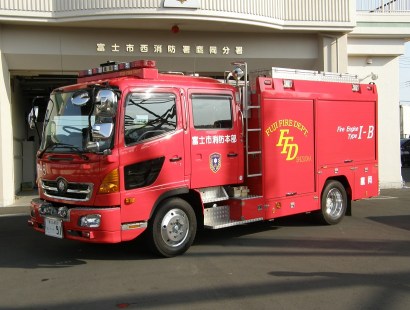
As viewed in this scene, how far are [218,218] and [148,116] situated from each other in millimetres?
2092

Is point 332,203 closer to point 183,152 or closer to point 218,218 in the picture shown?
point 218,218

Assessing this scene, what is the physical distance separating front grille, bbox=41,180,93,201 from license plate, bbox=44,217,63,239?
13.3 inches

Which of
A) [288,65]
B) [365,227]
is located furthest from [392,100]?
[365,227]

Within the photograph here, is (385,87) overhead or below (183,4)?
below

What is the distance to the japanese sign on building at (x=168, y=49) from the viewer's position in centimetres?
1273

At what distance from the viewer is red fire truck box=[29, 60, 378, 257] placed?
20.9ft

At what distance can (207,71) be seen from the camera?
1380 centimetres

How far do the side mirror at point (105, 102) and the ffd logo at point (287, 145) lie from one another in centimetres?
314

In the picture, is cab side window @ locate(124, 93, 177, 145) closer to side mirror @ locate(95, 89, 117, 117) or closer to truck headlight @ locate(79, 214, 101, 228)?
side mirror @ locate(95, 89, 117, 117)

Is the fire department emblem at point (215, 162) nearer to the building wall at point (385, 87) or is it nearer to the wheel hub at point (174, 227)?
the wheel hub at point (174, 227)

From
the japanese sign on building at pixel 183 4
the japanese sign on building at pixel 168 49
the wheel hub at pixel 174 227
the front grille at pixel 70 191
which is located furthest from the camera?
the japanese sign on building at pixel 168 49

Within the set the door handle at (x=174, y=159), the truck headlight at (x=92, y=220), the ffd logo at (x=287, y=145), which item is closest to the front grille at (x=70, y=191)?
the truck headlight at (x=92, y=220)

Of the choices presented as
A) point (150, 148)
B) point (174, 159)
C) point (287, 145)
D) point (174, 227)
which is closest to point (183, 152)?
point (174, 159)

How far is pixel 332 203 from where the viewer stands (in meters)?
9.47
